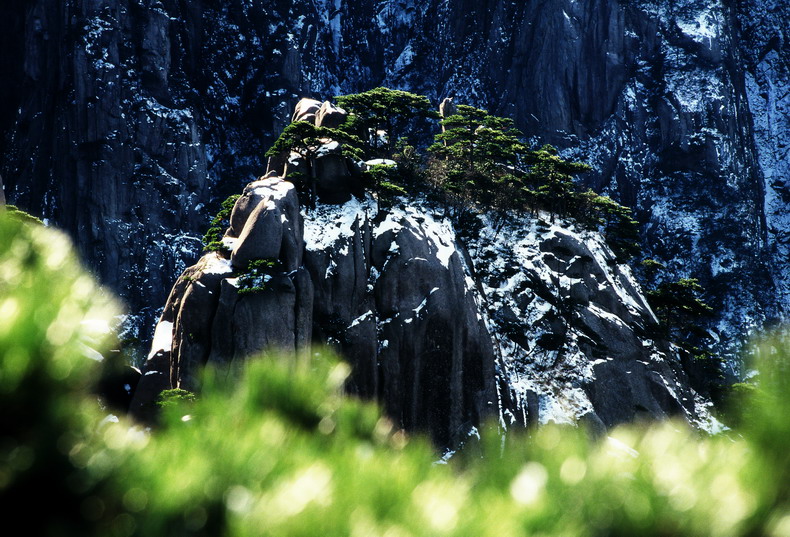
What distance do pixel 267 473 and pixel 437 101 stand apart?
79949 mm

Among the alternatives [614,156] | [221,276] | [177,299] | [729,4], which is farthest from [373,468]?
[729,4]

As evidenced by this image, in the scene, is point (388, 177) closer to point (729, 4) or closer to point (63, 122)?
point (63, 122)

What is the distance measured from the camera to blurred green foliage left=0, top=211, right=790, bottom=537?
99 cm

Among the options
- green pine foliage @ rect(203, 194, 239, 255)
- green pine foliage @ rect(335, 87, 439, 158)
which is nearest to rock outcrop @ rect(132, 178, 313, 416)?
green pine foliage @ rect(203, 194, 239, 255)

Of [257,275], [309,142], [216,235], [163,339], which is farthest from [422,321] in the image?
[163,339]

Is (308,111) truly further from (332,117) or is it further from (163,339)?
(163,339)

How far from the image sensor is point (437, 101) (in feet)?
255

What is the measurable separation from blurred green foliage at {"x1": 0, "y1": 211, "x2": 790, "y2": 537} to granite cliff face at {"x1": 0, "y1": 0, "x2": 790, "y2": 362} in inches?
2503

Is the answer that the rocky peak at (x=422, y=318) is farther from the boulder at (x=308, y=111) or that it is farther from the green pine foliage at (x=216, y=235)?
the boulder at (x=308, y=111)

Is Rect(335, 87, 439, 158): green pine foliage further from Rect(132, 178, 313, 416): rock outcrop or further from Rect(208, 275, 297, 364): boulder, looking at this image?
Rect(208, 275, 297, 364): boulder

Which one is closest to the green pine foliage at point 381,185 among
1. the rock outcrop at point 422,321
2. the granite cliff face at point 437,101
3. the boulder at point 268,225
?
the rock outcrop at point 422,321

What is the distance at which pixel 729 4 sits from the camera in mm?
73250

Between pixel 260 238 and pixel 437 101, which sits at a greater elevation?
pixel 437 101

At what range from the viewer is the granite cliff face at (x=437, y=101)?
2507 inches
